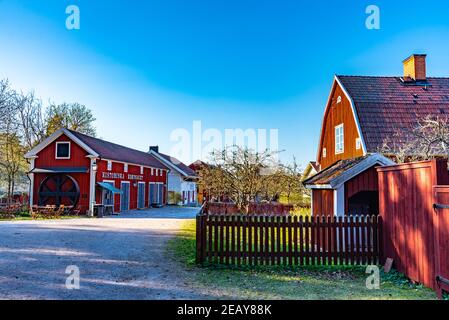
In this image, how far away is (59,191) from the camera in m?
22.6

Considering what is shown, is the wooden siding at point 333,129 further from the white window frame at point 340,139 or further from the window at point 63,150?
the window at point 63,150

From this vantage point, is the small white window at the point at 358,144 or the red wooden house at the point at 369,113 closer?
the red wooden house at the point at 369,113

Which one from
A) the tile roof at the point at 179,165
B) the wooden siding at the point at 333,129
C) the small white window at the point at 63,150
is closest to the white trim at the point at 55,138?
the small white window at the point at 63,150

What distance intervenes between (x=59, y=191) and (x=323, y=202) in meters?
19.4

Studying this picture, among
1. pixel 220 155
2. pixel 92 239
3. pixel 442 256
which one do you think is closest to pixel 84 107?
pixel 220 155

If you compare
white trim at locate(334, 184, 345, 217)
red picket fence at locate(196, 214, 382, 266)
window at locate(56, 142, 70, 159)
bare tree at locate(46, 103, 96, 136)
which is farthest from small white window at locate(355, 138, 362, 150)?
bare tree at locate(46, 103, 96, 136)

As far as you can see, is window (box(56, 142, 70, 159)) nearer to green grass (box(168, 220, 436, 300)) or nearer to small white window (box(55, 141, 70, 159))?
small white window (box(55, 141, 70, 159))

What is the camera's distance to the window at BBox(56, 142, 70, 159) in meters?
23.0

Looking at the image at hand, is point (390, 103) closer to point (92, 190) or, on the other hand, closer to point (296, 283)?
point (296, 283)

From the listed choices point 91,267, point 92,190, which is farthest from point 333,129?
point 92,190

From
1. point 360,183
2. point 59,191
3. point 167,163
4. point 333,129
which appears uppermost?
point 333,129

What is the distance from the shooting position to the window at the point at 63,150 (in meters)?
23.0

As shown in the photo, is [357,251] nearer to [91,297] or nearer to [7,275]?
[91,297]

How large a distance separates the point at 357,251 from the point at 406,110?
10597mm
